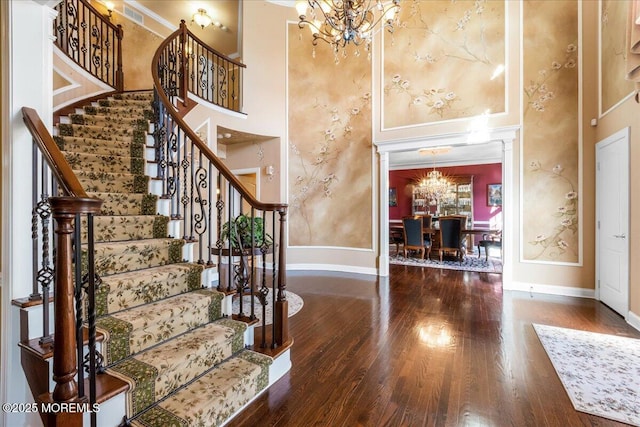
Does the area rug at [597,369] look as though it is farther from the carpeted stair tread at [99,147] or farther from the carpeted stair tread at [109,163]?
the carpeted stair tread at [99,147]

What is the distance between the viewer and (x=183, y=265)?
2.18 metres

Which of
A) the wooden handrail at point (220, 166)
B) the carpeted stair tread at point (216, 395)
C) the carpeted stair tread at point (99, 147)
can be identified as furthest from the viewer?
the carpeted stair tread at point (99, 147)

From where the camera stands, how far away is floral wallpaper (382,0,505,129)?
4.33 meters

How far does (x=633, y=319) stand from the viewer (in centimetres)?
288

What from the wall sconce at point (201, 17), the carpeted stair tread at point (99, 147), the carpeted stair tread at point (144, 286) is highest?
the wall sconce at point (201, 17)

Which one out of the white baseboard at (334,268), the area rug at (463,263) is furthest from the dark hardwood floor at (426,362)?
the area rug at (463,263)

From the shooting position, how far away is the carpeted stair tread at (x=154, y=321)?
149 centimetres

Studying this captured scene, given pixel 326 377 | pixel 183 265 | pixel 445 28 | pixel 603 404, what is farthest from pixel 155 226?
pixel 445 28

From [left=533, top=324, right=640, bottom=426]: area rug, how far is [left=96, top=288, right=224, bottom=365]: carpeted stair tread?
2.35m

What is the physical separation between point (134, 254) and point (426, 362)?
2.26 meters

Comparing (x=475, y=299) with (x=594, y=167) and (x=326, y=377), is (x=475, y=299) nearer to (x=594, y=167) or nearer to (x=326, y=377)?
(x=594, y=167)

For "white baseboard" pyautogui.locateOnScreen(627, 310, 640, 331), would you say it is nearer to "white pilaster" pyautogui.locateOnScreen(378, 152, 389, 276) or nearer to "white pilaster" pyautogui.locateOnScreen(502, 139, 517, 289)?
"white pilaster" pyautogui.locateOnScreen(502, 139, 517, 289)

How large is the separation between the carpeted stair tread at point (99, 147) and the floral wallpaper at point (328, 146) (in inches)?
122

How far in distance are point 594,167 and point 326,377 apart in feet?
14.3
